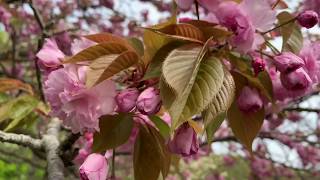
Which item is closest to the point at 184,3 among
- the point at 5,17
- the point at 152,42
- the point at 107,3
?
the point at 152,42

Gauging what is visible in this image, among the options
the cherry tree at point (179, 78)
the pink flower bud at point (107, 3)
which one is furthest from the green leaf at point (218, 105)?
the pink flower bud at point (107, 3)

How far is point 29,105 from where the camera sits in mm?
1615

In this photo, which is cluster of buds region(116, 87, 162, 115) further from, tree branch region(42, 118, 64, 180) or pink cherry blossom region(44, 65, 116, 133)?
tree branch region(42, 118, 64, 180)

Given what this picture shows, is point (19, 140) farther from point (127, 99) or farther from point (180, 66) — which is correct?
point (180, 66)

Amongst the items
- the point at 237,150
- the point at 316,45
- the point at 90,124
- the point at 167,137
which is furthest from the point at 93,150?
the point at 237,150

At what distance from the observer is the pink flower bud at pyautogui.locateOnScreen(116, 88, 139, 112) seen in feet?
2.97

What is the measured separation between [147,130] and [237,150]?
4505 millimetres

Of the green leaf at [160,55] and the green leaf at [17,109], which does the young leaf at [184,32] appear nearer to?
the green leaf at [160,55]

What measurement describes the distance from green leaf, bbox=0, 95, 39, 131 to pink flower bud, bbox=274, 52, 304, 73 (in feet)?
2.83

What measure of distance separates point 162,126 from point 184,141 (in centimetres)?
19

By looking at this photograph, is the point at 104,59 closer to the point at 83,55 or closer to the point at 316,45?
the point at 83,55

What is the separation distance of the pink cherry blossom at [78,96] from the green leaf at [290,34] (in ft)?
1.22

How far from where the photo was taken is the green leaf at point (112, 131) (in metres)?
0.96

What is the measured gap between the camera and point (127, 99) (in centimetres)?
91
